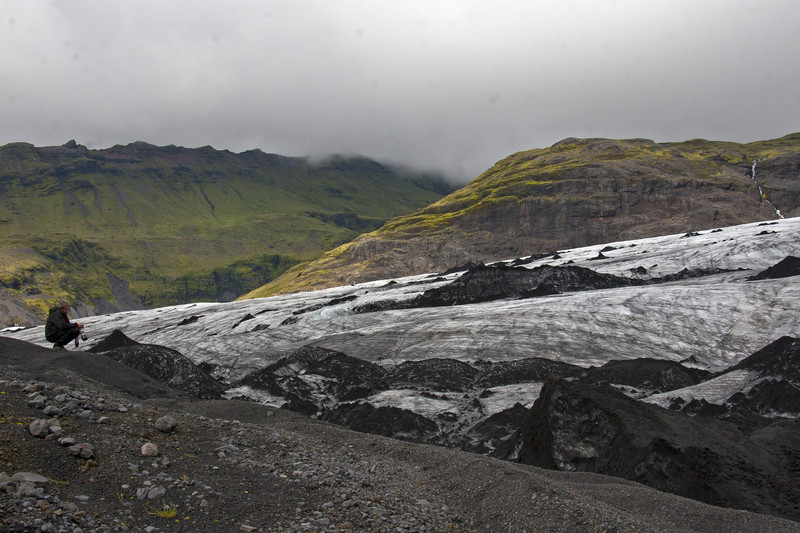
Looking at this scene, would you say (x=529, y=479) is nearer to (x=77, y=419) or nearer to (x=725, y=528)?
(x=725, y=528)

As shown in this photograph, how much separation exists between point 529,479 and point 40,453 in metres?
8.06

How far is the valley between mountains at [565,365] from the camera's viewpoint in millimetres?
14969

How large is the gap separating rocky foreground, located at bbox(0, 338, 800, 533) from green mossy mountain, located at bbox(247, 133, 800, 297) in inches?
3802

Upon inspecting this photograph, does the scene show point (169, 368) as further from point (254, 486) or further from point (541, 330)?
Result: point (254, 486)

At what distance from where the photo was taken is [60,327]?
19.0 meters

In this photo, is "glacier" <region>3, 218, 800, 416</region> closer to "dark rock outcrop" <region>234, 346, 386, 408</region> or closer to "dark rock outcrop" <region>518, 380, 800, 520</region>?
"dark rock outcrop" <region>234, 346, 386, 408</region>

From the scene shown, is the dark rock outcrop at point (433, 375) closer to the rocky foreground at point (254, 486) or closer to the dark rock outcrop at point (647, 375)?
the dark rock outcrop at point (647, 375)

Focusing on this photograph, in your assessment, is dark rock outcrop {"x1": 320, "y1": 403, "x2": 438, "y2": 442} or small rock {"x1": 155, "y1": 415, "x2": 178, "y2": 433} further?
dark rock outcrop {"x1": 320, "y1": 403, "x2": 438, "y2": 442}

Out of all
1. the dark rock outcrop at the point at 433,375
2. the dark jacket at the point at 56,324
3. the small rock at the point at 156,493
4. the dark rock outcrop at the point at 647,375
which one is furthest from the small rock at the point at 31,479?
the dark rock outcrop at the point at 647,375

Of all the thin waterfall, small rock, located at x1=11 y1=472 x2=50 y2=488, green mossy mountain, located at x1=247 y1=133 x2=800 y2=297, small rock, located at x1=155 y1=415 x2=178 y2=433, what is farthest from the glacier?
the thin waterfall

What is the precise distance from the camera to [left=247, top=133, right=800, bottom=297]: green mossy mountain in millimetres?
106125

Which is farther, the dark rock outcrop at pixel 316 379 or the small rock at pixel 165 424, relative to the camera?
the dark rock outcrop at pixel 316 379

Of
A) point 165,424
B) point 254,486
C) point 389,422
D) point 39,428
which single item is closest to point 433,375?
point 389,422

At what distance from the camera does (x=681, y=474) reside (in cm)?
1347
